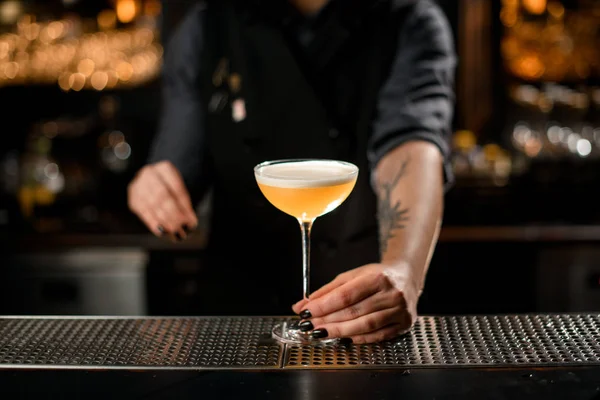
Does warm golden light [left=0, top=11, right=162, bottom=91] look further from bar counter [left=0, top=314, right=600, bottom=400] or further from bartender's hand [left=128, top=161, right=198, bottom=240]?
bar counter [left=0, top=314, right=600, bottom=400]

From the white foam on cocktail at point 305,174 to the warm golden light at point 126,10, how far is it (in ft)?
8.78

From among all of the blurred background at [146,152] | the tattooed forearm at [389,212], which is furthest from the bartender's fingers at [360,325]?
the blurred background at [146,152]

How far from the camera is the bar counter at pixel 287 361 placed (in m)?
1.12

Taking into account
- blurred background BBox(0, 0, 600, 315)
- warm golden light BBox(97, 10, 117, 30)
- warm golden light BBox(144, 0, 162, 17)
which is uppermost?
warm golden light BBox(144, 0, 162, 17)

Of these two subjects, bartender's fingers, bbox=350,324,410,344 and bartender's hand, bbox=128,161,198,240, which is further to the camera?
bartender's hand, bbox=128,161,198,240

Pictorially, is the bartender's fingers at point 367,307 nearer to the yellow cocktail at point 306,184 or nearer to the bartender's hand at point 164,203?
the yellow cocktail at point 306,184

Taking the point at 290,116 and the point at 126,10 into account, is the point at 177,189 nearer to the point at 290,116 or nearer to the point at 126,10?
the point at 290,116

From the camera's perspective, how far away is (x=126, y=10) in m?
3.82

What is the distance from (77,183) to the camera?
3695 millimetres

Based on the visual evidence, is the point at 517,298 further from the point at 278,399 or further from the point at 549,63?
the point at 278,399

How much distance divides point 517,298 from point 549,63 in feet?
3.81

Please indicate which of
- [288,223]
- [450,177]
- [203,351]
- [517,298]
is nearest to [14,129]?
[288,223]

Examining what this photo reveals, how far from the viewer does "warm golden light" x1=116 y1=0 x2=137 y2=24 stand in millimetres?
3814

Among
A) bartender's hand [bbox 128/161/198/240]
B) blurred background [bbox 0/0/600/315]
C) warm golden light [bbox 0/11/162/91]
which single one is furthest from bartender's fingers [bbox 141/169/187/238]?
warm golden light [bbox 0/11/162/91]
